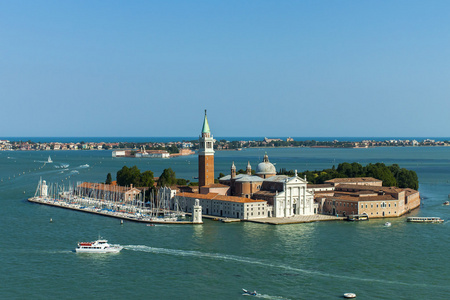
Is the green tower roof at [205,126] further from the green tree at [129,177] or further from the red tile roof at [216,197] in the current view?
the green tree at [129,177]

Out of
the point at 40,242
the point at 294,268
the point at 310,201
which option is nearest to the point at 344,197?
the point at 310,201

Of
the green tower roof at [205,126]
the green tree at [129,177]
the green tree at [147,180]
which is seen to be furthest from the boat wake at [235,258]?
the green tree at [129,177]

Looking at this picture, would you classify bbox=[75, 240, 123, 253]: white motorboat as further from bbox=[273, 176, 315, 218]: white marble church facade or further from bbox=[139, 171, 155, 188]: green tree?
bbox=[139, 171, 155, 188]: green tree

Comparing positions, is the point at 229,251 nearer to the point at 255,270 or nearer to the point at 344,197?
the point at 255,270

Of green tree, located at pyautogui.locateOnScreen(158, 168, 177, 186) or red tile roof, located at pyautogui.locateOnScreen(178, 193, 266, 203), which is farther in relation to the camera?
green tree, located at pyautogui.locateOnScreen(158, 168, 177, 186)

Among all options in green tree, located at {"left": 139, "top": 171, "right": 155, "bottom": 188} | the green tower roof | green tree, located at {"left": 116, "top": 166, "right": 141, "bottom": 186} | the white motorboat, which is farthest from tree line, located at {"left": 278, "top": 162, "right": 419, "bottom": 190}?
the white motorboat

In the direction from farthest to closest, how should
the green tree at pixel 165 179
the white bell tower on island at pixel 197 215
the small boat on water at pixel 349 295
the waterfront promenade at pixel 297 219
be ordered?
the green tree at pixel 165 179, the white bell tower on island at pixel 197 215, the waterfront promenade at pixel 297 219, the small boat on water at pixel 349 295

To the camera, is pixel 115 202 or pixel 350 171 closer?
pixel 115 202

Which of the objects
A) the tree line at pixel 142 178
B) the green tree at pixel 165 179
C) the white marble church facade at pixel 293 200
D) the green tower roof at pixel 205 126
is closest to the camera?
the white marble church facade at pixel 293 200

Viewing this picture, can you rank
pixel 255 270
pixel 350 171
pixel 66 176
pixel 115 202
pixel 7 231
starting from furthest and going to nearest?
pixel 66 176 → pixel 350 171 → pixel 115 202 → pixel 7 231 → pixel 255 270
